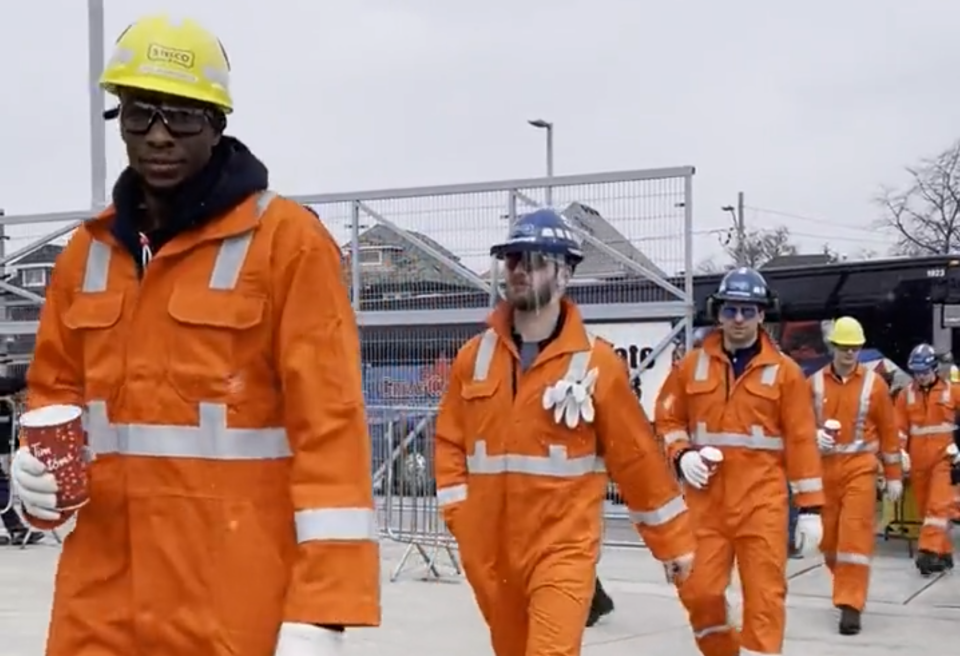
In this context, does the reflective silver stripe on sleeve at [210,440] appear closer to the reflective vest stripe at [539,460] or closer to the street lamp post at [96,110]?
the reflective vest stripe at [539,460]

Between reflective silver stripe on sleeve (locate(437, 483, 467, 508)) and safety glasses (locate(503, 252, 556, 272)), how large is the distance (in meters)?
0.90

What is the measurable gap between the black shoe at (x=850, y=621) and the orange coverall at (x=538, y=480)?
418 cm

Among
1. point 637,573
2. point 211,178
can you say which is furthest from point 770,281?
point 211,178

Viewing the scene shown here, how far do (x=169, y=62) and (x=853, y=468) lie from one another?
8014 mm

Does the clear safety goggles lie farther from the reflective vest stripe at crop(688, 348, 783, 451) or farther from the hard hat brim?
the hard hat brim

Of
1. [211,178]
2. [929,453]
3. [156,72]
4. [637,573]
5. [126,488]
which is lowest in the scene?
[637,573]

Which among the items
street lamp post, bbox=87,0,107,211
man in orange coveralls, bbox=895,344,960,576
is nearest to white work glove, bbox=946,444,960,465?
man in orange coveralls, bbox=895,344,960,576

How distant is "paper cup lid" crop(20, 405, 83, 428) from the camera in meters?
3.21

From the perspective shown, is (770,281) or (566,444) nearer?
(566,444)

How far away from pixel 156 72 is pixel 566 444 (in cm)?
306

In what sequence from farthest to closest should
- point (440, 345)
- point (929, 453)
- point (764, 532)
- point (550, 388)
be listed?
point (440, 345)
point (929, 453)
point (764, 532)
point (550, 388)

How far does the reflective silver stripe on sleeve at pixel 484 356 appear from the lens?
6102 mm

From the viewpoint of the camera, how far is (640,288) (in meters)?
14.1

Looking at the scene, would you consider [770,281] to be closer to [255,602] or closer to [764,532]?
[764,532]
